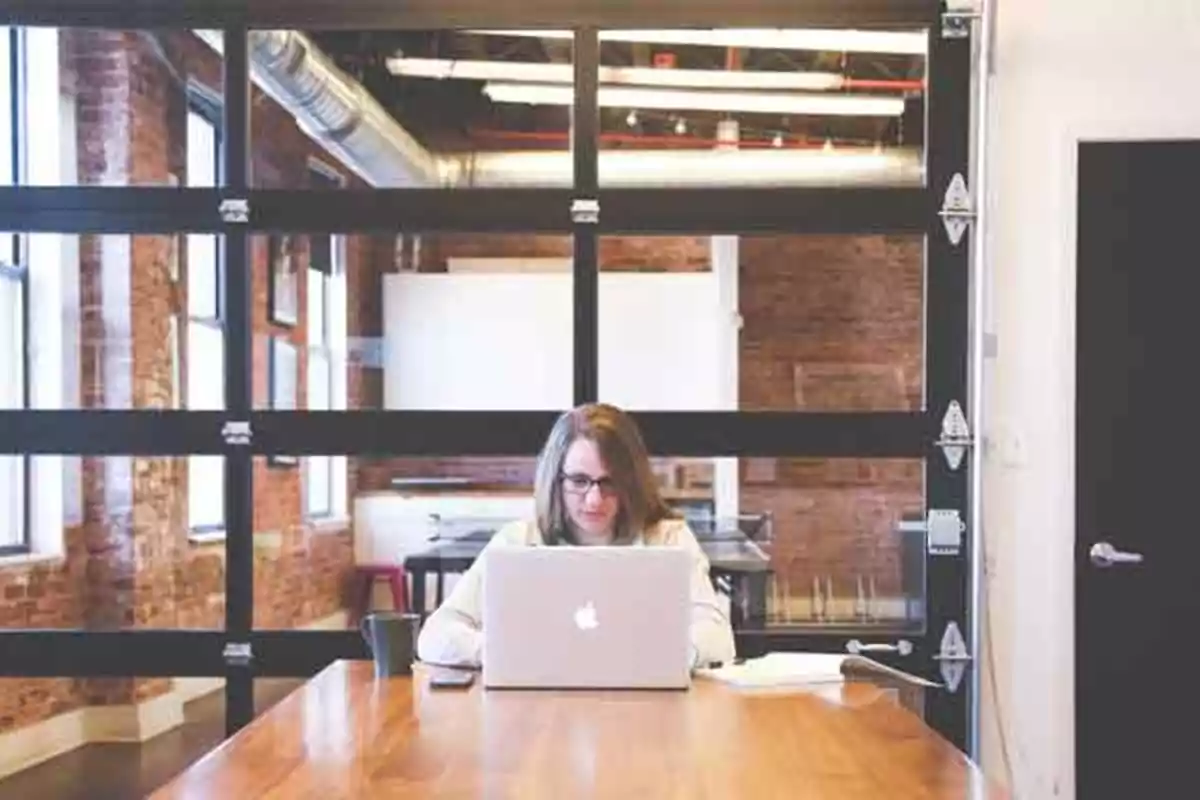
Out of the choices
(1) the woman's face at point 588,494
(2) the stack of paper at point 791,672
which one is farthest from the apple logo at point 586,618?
(1) the woman's face at point 588,494

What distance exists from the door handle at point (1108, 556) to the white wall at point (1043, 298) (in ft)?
0.23

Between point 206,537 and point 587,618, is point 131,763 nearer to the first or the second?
point 206,537

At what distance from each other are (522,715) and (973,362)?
2.34 meters

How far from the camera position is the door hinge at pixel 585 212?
4320 millimetres

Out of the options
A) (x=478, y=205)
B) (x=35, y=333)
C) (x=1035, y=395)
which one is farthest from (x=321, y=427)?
(x=1035, y=395)

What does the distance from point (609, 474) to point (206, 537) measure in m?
2.24

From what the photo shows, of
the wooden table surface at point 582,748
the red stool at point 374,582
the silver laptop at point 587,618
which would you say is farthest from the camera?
the red stool at point 374,582

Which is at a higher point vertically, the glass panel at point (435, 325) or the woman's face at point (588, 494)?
the glass panel at point (435, 325)

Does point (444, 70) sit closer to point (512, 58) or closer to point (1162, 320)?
point (512, 58)

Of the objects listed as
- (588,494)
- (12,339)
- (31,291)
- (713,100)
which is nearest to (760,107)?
(713,100)

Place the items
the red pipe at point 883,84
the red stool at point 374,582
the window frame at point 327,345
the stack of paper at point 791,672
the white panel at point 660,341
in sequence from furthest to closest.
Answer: the red stool at point 374,582, the window frame at point 327,345, the red pipe at point 883,84, the white panel at point 660,341, the stack of paper at point 791,672

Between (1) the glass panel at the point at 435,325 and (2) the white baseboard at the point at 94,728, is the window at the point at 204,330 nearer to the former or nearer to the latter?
(1) the glass panel at the point at 435,325

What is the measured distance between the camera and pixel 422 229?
4.32 metres

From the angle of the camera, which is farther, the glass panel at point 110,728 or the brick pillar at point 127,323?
the brick pillar at point 127,323
